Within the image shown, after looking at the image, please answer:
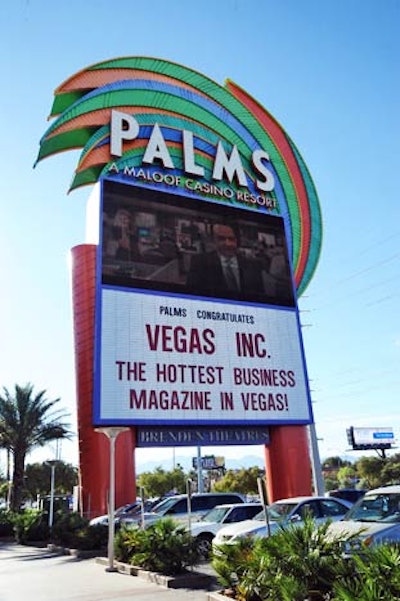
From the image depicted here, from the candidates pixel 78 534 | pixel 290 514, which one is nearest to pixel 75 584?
pixel 290 514

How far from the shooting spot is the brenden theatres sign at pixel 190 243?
19.6 meters

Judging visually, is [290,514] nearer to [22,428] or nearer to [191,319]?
[191,319]

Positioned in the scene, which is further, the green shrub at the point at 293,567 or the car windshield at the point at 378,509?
the car windshield at the point at 378,509

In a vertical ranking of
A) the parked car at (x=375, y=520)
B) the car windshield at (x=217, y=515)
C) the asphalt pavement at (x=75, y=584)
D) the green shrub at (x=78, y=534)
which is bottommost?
the asphalt pavement at (x=75, y=584)

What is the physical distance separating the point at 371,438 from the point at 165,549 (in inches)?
2838

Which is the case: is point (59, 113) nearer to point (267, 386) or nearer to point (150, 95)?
point (150, 95)

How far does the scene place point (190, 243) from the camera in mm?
22734

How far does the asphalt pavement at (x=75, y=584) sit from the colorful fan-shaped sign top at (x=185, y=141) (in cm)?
1542

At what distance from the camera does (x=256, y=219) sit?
25.0m

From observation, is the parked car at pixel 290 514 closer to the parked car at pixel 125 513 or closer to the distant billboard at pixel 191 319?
the distant billboard at pixel 191 319

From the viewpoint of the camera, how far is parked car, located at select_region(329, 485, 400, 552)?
8.12 meters

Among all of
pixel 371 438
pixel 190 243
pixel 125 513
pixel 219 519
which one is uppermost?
pixel 190 243

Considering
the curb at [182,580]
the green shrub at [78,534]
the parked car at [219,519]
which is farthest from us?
the green shrub at [78,534]

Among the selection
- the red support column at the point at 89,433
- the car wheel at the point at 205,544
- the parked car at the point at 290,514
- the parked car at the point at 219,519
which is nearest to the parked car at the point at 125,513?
the red support column at the point at 89,433
